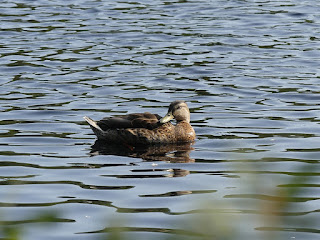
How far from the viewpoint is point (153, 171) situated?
8.67 m

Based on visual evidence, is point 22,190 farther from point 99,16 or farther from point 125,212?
point 99,16

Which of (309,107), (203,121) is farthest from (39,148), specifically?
(309,107)

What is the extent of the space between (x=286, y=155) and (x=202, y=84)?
17.6 feet

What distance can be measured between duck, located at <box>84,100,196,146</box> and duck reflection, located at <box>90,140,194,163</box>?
0.09 m

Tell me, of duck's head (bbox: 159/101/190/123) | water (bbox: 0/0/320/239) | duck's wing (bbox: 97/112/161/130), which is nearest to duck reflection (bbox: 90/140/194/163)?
water (bbox: 0/0/320/239)

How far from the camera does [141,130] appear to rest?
10406mm

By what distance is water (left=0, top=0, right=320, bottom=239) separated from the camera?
605 centimetres

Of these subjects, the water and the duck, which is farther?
the duck

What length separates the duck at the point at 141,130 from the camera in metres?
10.4

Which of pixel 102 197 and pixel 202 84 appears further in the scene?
pixel 202 84

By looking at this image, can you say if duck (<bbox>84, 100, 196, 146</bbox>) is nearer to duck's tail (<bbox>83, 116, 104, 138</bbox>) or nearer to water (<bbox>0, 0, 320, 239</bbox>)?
duck's tail (<bbox>83, 116, 104, 138</bbox>)

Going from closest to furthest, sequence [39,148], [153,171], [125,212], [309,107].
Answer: [125,212] → [153,171] → [39,148] → [309,107]

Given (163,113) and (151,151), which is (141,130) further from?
(163,113)

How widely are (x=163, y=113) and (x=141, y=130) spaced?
6.55ft
